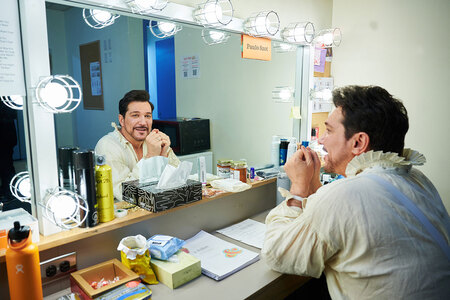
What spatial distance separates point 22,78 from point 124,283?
78 centimetres

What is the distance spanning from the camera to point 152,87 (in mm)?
1867

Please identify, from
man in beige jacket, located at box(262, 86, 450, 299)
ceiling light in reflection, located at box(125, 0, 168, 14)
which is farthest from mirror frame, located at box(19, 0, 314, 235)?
man in beige jacket, located at box(262, 86, 450, 299)

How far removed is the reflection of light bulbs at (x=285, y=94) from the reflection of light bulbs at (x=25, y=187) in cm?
175

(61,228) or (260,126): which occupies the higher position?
(260,126)

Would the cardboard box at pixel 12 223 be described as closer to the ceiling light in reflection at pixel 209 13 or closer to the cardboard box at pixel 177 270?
the cardboard box at pixel 177 270

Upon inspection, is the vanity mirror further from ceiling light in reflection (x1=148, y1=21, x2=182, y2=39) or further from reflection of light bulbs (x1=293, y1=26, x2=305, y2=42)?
reflection of light bulbs (x1=293, y1=26, x2=305, y2=42)

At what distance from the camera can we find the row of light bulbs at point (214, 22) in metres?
1.36

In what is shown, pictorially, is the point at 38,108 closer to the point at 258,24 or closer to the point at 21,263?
the point at 21,263

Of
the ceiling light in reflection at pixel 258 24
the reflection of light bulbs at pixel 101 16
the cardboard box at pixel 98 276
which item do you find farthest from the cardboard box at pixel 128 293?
the ceiling light in reflection at pixel 258 24

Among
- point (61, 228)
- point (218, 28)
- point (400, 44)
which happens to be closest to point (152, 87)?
point (218, 28)

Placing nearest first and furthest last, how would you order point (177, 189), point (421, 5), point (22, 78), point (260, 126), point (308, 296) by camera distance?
point (22, 78)
point (177, 189)
point (308, 296)
point (421, 5)
point (260, 126)

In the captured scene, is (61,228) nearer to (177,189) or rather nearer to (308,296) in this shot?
(177,189)

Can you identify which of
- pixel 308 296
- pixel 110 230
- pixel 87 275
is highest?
pixel 110 230

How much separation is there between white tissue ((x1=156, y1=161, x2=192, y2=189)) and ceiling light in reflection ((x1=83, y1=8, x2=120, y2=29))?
70 cm
